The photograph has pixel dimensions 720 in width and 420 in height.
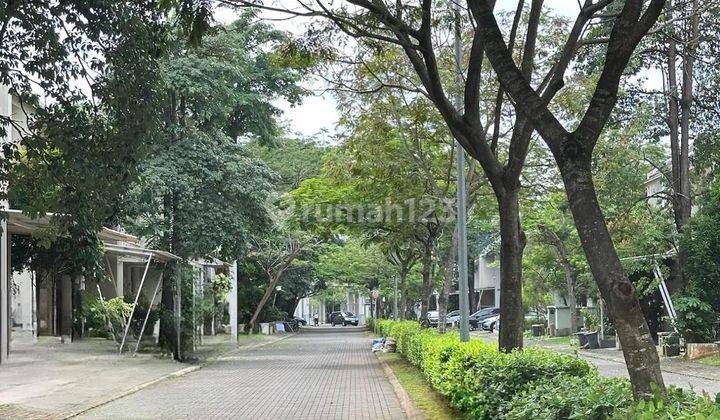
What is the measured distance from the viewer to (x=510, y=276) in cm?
1028

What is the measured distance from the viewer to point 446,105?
945 centimetres

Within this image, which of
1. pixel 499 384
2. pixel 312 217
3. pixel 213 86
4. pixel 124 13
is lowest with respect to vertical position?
pixel 499 384

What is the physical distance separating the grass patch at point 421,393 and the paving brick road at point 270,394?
13.3 inches

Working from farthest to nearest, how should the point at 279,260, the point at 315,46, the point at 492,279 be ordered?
the point at 492,279 → the point at 279,260 → the point at 315,46

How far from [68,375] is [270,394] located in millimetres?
5100

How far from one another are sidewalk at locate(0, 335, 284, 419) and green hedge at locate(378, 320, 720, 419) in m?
5.79

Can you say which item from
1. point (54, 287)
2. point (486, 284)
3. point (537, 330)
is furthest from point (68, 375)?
point (486, 284)

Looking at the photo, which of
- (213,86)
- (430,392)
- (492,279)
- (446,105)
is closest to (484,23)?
(446,105)

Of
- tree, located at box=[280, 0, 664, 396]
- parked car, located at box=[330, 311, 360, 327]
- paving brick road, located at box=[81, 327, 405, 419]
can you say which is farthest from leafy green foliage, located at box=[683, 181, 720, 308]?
parked car, located at box=[330, 311, 360, 327]

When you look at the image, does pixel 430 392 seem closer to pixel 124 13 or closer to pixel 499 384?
pixel 499 384

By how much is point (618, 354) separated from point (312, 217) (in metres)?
10.0

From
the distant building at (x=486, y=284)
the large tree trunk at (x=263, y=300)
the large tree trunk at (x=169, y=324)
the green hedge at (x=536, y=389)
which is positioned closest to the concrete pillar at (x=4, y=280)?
the large tree trunk at (x=169, y=324)

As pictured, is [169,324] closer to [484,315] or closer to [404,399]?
[404,399]

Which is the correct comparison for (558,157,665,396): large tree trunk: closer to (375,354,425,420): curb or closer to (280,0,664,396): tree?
(280,0,664,396): tree
